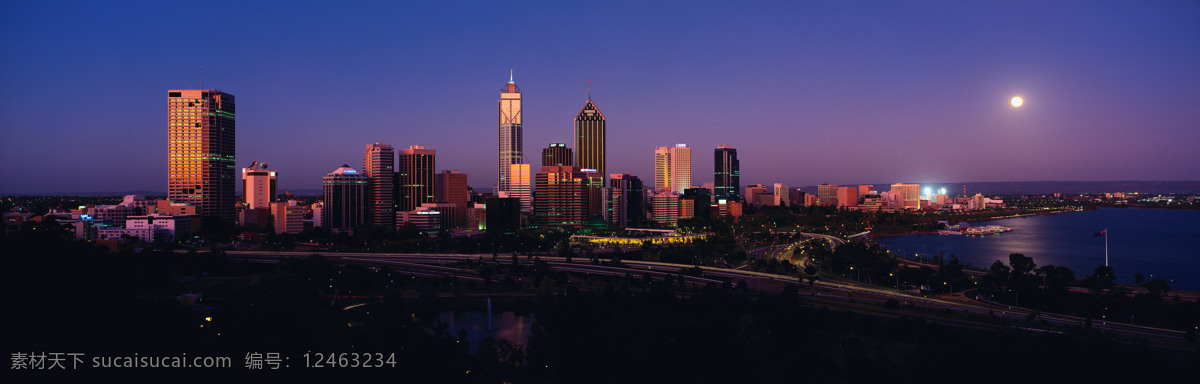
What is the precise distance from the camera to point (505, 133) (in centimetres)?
6031

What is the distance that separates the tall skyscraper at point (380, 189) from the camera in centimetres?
3822

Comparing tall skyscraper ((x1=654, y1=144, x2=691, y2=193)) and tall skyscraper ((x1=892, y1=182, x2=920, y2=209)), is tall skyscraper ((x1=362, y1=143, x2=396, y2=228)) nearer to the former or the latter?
tall skyscraper ((x1=654, y1=144, x2=691, y2=193))

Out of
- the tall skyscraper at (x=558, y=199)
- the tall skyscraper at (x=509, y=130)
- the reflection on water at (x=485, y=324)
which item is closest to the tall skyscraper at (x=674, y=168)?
the tall skyscraper at (x=509, y=130)

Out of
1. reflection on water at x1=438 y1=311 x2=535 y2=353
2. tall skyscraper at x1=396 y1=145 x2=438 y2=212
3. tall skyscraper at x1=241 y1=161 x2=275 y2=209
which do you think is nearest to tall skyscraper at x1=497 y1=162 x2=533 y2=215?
tall skyscraper at x1=396 y1=145 x2=438 y2=212

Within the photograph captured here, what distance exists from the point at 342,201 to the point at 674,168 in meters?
40.5

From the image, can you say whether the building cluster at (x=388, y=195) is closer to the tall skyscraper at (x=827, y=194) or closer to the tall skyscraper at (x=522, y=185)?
the tall skyscraper at (x=522, y=185)

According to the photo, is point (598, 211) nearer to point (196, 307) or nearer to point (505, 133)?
point (505, 133)

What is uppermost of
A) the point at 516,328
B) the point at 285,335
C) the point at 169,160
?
the point at 169,160

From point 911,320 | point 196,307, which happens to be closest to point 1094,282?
point 911,320

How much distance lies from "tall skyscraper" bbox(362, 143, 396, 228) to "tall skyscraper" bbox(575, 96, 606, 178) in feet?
82.1

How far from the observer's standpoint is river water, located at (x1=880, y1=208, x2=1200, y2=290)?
21922 mm

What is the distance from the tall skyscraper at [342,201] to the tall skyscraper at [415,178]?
498cm

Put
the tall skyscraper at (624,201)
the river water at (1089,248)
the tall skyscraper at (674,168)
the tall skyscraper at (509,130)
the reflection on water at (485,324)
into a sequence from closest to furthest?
the reflection on water at (485,324)
the river water at (1089,248)
the tall skyscraper at (624,201)
the tall skyscraper at (509,130)
the tall skyscraper at (674,168)

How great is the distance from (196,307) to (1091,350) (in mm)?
12820
